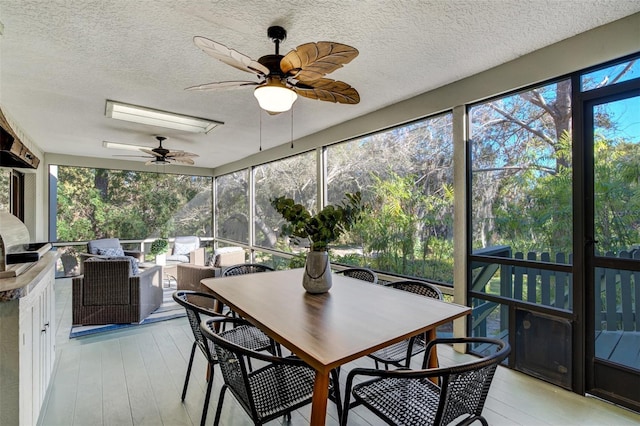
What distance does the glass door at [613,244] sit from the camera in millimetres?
2117

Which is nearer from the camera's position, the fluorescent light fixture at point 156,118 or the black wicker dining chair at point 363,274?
the black wicker dining chair at point 363,274

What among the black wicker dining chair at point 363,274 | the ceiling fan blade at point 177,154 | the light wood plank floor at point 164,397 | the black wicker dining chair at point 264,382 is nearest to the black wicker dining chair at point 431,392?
the black wicker dining chair at point 264,382

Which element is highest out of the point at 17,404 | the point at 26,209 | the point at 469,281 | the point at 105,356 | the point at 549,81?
the point at 549,81

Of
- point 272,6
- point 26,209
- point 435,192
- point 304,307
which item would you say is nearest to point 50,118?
point 26,209

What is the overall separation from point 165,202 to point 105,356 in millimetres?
5710

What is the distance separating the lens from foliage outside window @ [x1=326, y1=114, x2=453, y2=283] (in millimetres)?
3273

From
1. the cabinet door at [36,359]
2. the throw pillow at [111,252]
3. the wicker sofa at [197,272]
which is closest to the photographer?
the cabinet door at [36,359]

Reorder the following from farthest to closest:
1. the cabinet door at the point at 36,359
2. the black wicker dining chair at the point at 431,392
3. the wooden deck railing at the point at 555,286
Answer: the wooden deck railing at the point at 555,286 → the cabinet door at the point at 36,359 → the black wicker dining chair at the point at 431,392

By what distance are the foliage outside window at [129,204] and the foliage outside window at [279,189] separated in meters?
2.60

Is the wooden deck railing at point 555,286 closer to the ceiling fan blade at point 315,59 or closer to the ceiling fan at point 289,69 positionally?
the ceiling fan at point 289,69

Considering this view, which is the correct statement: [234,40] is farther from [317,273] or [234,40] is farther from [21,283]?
[21,283]

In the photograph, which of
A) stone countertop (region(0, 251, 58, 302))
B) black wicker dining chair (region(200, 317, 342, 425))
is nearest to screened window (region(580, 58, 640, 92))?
black wicker dining chair (region(200, 317, 342, 425))

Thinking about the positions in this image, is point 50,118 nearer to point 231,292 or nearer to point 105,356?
point 105,356

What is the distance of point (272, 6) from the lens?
1886 mm
